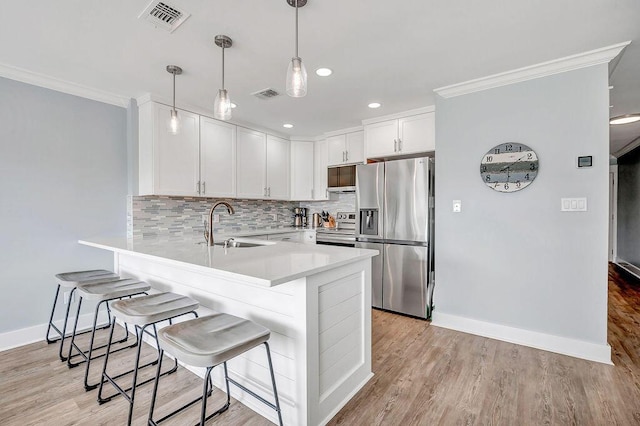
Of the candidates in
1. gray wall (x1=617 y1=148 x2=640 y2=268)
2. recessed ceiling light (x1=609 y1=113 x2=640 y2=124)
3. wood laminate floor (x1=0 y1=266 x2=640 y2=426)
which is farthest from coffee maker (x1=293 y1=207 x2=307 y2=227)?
gray wall (x1=617 y1=148 x2=640 y2=268)

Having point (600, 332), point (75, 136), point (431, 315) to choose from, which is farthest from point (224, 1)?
point (600, 332)

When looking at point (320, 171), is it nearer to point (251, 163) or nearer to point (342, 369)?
point (251, 163)

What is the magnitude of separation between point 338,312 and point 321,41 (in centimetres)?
179

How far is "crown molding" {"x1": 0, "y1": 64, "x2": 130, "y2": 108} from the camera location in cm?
248

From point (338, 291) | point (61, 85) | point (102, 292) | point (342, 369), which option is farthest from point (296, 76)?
point (61, 85)

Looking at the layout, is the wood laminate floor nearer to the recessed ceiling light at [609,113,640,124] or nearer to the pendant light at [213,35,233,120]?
the pendant light at [213,35,233,120]

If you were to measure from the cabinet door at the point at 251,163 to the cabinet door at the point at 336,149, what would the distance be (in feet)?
3.15

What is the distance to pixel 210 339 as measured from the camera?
130cm

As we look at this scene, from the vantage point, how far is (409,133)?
137 inches

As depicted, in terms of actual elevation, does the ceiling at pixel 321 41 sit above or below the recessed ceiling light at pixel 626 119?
above

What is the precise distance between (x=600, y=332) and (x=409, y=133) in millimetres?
2465

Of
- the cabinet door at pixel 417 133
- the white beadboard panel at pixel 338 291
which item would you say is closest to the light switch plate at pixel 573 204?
the cabinet door at pixel 417 133

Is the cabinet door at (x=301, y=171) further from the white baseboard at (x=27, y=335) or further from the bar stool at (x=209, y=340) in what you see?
the bar stool at (x=209, y=340)

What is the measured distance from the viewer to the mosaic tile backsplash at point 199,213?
3.21 metres
